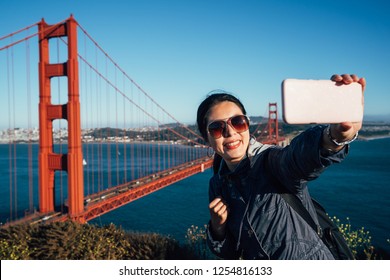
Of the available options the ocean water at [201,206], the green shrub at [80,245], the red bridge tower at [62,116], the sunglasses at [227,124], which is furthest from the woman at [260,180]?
the ocean water at [201,206]

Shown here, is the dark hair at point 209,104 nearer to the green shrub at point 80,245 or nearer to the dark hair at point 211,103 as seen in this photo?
the dark hair at point 211,103

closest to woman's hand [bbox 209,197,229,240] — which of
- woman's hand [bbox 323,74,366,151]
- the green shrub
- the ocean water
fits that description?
woman's hand [bbox 323,74,366,151]

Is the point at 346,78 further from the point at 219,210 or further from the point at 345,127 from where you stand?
the point at 219,210

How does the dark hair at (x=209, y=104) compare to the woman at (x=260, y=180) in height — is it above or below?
above

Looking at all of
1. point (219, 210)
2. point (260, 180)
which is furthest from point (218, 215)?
point (260, 180)

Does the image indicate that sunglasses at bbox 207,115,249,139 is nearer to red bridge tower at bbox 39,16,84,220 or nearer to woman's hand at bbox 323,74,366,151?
woman's hand at bbox 323,74,366,151

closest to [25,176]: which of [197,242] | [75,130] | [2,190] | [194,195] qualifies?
[2,190]
